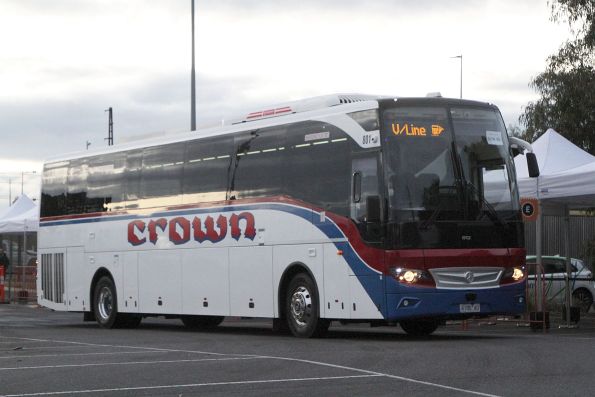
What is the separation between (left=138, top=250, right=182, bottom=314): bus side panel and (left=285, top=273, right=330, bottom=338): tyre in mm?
4008

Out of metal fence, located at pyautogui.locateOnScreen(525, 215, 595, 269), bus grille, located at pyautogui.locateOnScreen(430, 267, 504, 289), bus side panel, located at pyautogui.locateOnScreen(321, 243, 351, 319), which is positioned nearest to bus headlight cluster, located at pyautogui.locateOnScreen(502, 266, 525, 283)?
bus grille, located at pyautogui.locateOnScreen(430, 267, 504, 289)

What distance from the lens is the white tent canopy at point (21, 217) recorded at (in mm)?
42781

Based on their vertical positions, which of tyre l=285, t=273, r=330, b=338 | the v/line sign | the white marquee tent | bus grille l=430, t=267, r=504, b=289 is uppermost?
the white marquee tent

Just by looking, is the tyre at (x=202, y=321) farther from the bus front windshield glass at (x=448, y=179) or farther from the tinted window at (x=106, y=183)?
the bus front windshield glass at (x=448, y=179)

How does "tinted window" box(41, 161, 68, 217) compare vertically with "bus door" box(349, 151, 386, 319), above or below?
above

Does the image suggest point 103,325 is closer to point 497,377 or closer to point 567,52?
point 497,377

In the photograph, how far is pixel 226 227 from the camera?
2294 centimetres

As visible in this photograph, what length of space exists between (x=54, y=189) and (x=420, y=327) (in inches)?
435

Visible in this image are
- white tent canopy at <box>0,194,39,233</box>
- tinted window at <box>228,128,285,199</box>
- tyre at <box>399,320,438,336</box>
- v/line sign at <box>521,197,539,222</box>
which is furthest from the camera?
white tent canopy at <box>0,194,39,233</box>

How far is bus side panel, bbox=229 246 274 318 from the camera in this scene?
21.8 meters

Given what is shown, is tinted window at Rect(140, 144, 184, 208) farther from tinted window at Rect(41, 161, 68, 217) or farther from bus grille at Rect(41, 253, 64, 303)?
bus grille at Rect(41, 253, 64, 303)

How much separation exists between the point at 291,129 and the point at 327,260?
254 cm

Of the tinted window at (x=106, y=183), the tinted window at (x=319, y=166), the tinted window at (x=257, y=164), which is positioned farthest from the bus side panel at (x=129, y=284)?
the tinted window at (x=319, y=166)

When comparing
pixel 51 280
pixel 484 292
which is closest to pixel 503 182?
pixel 484 292
